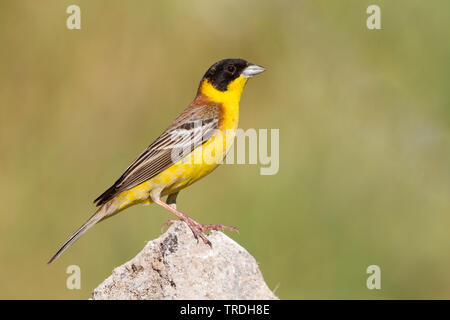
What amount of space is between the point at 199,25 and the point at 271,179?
2.63 m

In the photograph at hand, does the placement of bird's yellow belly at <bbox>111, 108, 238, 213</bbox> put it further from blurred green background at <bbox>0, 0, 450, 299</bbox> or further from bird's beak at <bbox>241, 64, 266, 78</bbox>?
blurred green background at <bbox>0, 0, 450, 299</bbox>

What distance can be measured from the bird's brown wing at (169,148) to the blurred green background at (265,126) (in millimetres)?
2122

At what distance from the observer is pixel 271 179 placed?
8820 mm

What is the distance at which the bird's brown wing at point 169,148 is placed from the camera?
230 inches

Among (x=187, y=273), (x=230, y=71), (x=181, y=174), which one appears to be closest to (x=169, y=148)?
(x=181, y=174)

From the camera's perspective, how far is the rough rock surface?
176 inches

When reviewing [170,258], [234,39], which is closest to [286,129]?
[234,39]

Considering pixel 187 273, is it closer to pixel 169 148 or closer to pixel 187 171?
pixel 187 171

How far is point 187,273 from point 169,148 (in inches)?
65.0

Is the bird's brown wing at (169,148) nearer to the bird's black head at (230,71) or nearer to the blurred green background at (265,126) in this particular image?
the bird's black head at (230,71)

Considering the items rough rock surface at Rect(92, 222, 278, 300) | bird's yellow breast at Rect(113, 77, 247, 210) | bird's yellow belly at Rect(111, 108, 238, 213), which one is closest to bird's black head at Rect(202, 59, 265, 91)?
bird's yellow breast at Rect(113, 77, 247, 210)

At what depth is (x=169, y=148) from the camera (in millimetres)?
5980

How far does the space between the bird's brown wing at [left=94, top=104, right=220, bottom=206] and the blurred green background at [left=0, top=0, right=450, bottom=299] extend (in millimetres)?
2122

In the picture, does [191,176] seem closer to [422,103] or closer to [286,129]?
[286,129]
